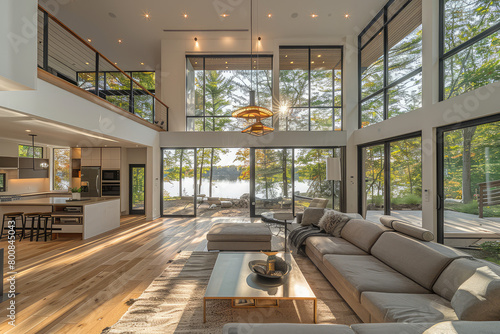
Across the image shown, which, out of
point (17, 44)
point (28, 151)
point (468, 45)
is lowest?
point (28, 151)

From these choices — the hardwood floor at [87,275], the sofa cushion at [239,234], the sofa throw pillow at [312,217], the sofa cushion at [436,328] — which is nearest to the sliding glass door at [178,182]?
the hardwood floor at [87,275]

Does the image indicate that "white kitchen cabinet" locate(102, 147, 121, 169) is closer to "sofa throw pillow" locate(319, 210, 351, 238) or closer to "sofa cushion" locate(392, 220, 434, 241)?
"sofa throw pillow" locate(319, 210, 351, 238)

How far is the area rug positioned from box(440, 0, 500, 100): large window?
4.05 meters

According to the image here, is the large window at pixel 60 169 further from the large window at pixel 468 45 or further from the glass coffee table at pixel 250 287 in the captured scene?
the large window at pixel 468 45

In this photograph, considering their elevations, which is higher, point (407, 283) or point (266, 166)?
point (266, 166)

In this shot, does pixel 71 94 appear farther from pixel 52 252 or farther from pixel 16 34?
pixel 52 252

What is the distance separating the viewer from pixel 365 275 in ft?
7.55

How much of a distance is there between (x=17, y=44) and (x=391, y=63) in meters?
7.03

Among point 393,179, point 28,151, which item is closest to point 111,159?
point 28,151

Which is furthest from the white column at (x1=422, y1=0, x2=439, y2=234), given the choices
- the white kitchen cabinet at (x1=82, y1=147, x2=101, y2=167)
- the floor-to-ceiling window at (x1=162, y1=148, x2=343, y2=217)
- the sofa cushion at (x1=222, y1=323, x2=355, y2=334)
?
the white kitchen cabinet at (x1=82, y1=147, x2=101, y2=167)

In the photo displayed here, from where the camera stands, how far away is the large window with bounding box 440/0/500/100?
3.33 metres

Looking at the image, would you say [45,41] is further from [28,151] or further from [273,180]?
[28,151]

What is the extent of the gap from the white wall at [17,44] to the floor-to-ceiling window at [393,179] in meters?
6.35

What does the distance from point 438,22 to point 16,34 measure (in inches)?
258
